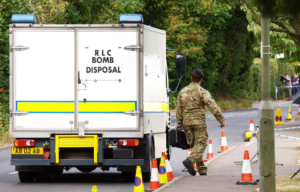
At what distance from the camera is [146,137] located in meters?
9.84

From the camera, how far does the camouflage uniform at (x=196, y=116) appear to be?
9953mm

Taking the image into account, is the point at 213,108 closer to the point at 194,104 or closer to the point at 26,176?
the point at 194,104

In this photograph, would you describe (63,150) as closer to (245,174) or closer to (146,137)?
(146,137)

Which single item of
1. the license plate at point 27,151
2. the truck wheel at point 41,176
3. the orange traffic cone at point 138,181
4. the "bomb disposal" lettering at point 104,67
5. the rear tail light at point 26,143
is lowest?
the truck wheel at point 41,176

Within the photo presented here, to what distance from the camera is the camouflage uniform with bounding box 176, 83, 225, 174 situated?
9.95 meters

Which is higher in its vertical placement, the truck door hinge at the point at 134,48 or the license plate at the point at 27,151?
the truck door hinge at the point at 134,48

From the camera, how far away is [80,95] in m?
9.67

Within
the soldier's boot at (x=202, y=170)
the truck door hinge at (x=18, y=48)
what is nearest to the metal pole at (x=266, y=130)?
the soldier's boot at (x=202, y=170)

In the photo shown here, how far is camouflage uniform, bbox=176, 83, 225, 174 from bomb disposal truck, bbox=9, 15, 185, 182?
75 cm

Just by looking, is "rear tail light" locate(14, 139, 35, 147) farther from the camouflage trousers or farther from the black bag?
the camouflage trousers

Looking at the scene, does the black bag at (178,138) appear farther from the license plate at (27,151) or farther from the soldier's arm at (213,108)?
the license plate at (27,151)

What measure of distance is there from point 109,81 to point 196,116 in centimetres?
166

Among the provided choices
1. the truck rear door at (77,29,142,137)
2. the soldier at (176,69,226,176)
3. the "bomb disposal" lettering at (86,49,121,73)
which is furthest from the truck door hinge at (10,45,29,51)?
the soldier at (176,69,226,176)

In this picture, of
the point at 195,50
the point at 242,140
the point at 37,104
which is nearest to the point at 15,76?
the point at 37,104
